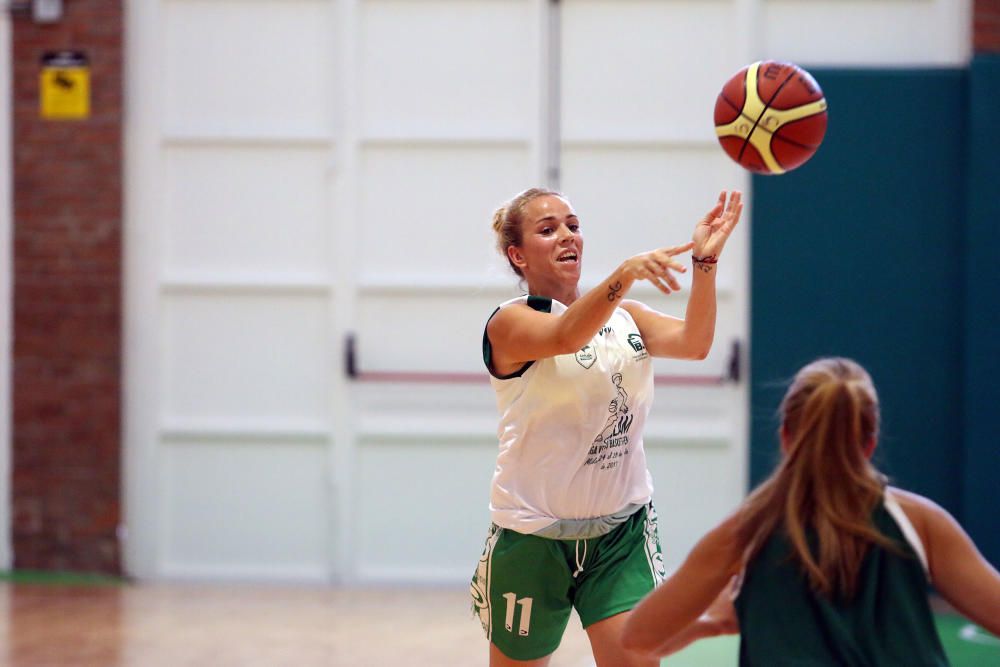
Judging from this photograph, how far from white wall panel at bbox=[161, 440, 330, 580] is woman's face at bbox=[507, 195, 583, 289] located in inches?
142

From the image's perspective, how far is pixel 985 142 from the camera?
6469 millimetres

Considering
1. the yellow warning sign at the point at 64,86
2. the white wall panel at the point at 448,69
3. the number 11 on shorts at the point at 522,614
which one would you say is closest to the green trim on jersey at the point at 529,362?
the number 11 on shorts at the point at 522,614

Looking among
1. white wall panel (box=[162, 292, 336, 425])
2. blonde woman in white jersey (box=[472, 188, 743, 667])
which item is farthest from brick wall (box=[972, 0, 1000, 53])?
blonde woman in white jersey (box=[472, 188, 743, 667])

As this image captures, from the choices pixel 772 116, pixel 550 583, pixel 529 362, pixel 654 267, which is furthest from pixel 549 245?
pixel 550 583

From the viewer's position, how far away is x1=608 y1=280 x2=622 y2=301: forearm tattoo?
306 centimetres

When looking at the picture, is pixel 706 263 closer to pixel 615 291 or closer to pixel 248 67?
pixel 615 291

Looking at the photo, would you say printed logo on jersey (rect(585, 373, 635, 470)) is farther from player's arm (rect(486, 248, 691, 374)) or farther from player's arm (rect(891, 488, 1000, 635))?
player's arm (rect(891, 488, 1000, 635))

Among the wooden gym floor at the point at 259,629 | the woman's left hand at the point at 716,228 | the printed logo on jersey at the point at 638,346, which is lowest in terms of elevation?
the wooden gym floor at the point at 259,629

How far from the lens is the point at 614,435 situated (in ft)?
11.2

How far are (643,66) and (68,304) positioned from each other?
331 cm

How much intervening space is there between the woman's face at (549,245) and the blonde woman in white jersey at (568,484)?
0.34 feet

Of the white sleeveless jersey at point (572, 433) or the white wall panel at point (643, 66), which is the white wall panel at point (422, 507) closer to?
the white wall panel at point (643, 66)

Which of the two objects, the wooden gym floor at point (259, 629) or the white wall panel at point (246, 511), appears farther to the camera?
the white wall panel at point (246, 511)

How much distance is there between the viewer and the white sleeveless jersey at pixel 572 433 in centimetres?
339
